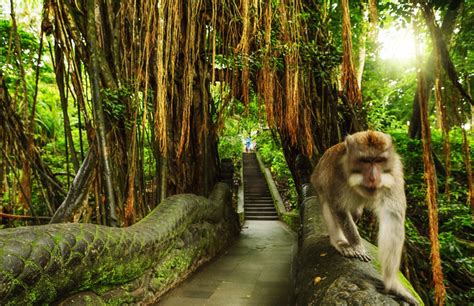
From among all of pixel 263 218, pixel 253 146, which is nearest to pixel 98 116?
pixel 263 218

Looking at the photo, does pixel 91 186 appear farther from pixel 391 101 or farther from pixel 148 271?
pixel 391 101

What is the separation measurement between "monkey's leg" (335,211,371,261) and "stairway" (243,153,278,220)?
9.10 metres

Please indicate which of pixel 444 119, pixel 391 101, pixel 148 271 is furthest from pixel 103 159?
pixel 391 101

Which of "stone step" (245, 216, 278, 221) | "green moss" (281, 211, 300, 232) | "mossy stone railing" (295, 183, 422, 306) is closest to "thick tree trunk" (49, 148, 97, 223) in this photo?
"mossy stone railing" (295, 183, 422, 306)

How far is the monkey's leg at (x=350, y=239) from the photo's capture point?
7.95 ft

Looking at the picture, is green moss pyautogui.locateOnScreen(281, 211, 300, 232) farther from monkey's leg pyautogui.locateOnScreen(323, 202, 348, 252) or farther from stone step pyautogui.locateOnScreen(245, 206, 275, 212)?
monkey's leg pyautogui.locateOnScreen(323, 202, 348, 252)

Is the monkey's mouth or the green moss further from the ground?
the monkey's mouth

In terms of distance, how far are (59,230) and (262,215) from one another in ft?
34.0

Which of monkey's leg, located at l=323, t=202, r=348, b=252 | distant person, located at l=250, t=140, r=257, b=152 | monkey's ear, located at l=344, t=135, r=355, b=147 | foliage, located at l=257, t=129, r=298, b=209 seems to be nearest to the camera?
monkey's ear, located at l=344, t=135, r=355, b=147

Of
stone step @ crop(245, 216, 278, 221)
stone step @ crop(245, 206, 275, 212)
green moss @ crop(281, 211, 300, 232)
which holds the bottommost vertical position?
stone step @ crop(245, 216, 278, 221)

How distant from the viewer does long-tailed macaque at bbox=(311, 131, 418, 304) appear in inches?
76.0

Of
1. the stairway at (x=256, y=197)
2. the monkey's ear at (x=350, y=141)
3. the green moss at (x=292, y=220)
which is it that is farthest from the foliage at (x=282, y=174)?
the monkey's ear at (x=350, y=141)

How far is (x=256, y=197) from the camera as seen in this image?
46.4 feet

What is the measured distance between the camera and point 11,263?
1.65 m
